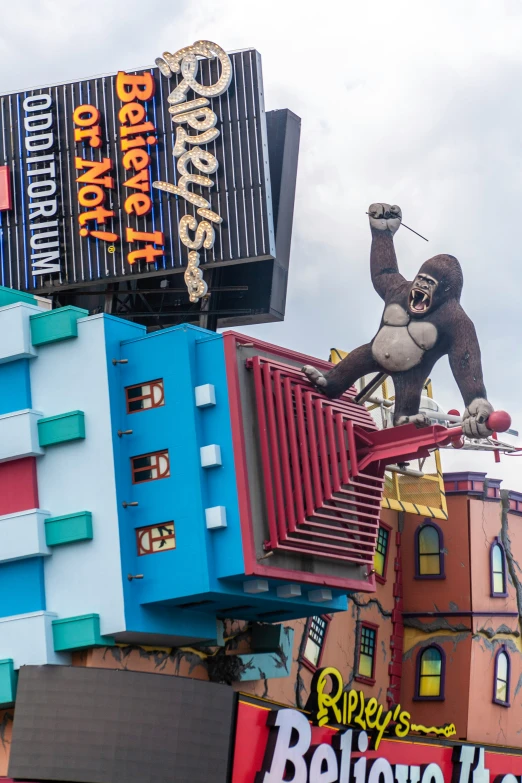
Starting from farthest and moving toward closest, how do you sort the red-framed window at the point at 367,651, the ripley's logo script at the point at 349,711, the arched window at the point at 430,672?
the arched window at the point at 430,672, the red-framed window at the point at 367,651, the ripley's logo script at the point at 349,711

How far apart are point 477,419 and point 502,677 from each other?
13.1 metres

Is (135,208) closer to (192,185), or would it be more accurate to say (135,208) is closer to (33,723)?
(192,185)

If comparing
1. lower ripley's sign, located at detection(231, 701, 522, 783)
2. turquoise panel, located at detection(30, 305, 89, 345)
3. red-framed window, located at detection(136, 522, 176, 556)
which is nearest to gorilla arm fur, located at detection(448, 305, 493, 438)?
red-framed window, located at detection(136, 522, 176, 556)

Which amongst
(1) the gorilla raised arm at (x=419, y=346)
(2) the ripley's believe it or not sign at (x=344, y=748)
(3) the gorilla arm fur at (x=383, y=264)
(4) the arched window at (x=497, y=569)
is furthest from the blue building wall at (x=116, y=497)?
(4) the arched window at (x=497, y=569)

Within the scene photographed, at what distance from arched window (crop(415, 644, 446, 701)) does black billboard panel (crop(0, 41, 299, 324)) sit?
10.6m

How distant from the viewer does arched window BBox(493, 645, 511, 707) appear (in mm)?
41781

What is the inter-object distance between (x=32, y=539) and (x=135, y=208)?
33.8 feet

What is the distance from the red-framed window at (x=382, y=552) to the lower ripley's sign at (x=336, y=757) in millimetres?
5088

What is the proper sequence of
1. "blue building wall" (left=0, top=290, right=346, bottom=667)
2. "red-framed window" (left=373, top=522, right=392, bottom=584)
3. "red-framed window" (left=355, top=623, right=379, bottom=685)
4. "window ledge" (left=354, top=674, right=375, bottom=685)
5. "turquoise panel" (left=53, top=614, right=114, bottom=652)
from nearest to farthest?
1. "turquoise panel" (left=53, top=614, right=114, bottom=652)
2. "blue building wall" (left=0, top=290, right=346, bottom=667)
3. "window ledge" (left=354, top=674, right=375, bottom=685)
4. "red-framed window" (left=355, top=623, right=379, bottom=685)
5. "red-framed window" (left=373, top=522, right=392, bottom=584)

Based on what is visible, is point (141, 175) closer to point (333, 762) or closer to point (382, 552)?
point (382, 552)

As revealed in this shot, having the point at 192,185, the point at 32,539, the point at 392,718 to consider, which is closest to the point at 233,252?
the point at 192,185

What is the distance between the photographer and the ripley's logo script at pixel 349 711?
3416cm

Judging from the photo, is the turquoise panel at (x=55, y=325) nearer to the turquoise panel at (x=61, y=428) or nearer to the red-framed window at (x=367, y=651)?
the turquoise panel at (x=61, y=428)

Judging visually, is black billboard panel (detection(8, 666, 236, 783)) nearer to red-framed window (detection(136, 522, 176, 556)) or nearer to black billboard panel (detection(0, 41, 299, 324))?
red-framed window (detection(136, 522, 176, 556))
